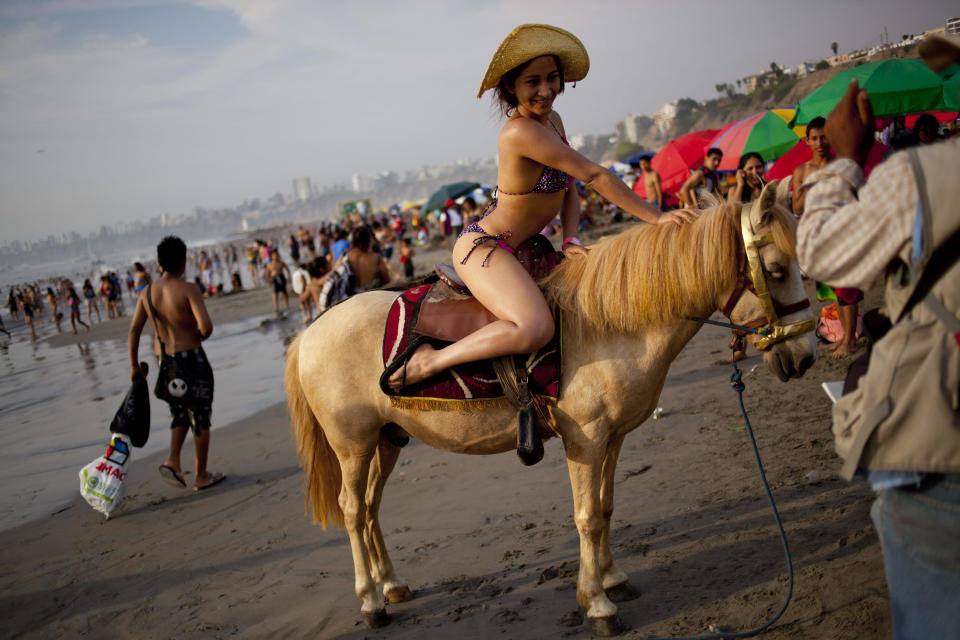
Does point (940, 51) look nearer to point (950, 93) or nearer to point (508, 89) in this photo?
point (508, 89)

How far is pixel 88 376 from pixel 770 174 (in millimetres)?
14641

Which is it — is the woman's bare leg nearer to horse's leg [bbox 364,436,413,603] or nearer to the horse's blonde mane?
the horse's blonde mane

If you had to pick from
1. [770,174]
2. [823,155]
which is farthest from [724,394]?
[770,174]

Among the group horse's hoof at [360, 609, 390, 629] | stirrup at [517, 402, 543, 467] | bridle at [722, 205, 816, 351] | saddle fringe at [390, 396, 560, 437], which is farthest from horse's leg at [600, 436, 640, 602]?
horse's hoof at [360, 609, 390, 629]

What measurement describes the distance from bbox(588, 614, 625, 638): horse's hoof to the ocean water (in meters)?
5.49

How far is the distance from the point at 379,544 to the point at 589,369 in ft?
6.22

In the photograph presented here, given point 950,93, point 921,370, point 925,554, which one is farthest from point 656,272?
point 950,93

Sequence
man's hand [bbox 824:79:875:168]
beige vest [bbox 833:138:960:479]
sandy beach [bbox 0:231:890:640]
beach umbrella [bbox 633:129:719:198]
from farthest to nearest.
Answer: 1. beach umbrella [bbox 633:129:719:198]
2. sandy beach [bbox 0:231:890:640]
3. man's hand [bbox 824:79:875:168]
4. beige vest [bbox 833:138:960:479]

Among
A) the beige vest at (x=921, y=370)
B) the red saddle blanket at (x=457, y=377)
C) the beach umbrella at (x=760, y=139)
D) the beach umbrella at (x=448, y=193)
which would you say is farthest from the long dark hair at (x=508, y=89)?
the beach umbrella at (x=448, y=193)

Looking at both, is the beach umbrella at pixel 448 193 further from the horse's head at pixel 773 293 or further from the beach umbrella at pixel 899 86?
the horse's head at pixel 773 293

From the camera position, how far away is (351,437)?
3.82m

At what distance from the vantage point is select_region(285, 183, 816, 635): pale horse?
9.50ft

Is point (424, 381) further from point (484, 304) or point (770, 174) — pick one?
point (770, 174)

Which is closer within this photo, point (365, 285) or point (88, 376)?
point (365, 285)
